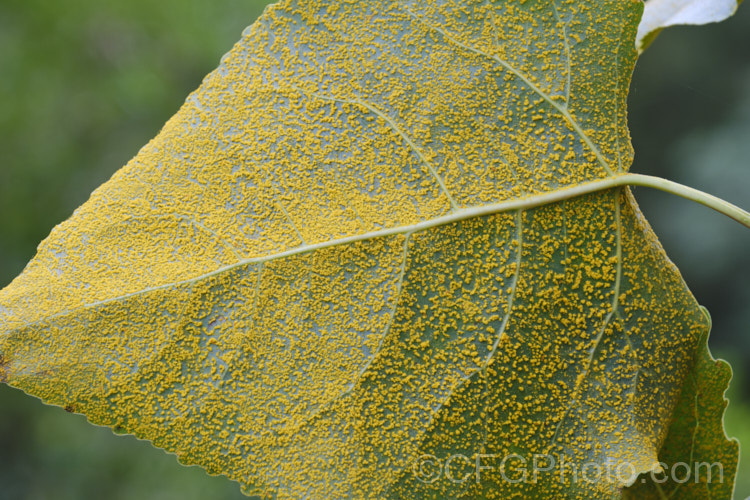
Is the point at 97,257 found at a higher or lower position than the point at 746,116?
higher

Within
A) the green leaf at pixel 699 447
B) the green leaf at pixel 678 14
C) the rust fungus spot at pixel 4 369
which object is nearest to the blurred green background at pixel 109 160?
the green leaf at pixel 699 447

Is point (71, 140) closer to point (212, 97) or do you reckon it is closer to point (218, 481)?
point (218, 481)

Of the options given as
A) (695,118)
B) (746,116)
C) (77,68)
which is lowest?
(695,118)

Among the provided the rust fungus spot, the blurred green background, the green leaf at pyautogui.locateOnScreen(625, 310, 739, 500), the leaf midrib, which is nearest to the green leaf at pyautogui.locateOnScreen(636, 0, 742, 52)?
the leaf midrib

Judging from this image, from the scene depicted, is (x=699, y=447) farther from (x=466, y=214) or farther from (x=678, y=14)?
(x=678, y=14)

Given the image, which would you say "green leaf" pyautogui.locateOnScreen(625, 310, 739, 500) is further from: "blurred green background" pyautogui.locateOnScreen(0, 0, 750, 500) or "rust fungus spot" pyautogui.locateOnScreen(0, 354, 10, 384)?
"blurred green background" pyautogui.locateOnScreen(0, 0, 750, 500)

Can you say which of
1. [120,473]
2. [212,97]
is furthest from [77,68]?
[212,97]
